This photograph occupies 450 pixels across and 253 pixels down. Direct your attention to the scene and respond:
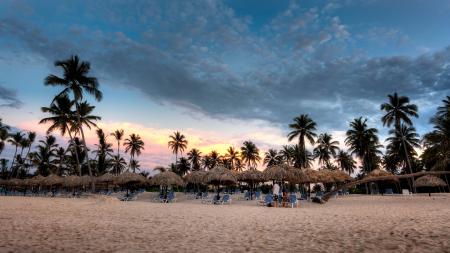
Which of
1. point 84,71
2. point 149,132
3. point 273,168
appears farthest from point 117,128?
point 273,168

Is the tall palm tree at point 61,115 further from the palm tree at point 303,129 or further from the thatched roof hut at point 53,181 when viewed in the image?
the palm tree at point 303,129

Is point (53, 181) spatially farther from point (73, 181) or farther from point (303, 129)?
point (303, 129)

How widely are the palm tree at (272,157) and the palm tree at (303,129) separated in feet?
67.2

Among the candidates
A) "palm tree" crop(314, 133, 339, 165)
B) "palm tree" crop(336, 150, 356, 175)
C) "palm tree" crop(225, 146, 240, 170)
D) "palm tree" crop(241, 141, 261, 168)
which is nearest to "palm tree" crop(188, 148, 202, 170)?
"palm tree" crop(225, 146, 240, 170)

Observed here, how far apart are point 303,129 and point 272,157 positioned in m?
22.0

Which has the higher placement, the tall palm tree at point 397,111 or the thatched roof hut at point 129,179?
the tall palm tree at point 397,111

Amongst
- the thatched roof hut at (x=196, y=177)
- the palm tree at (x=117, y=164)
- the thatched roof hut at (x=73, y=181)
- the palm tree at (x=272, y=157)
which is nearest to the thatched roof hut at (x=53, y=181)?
the thatched roof hut at (x=73, y=181)

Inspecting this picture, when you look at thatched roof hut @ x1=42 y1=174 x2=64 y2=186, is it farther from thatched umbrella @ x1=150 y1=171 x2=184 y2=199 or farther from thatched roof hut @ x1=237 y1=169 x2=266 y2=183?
thatched roof hut @ x1=237 y1=169 x2=266 y2=183

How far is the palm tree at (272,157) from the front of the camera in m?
61.9

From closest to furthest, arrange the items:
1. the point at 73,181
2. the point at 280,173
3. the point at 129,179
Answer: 1. the point at 280,173
2. the point at 129,179
3. the point at 73,181

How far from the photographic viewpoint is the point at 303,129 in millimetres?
41219

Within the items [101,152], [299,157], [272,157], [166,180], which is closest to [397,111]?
[299,157]

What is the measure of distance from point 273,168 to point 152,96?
1127cm

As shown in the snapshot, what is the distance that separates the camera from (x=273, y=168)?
2244cm
